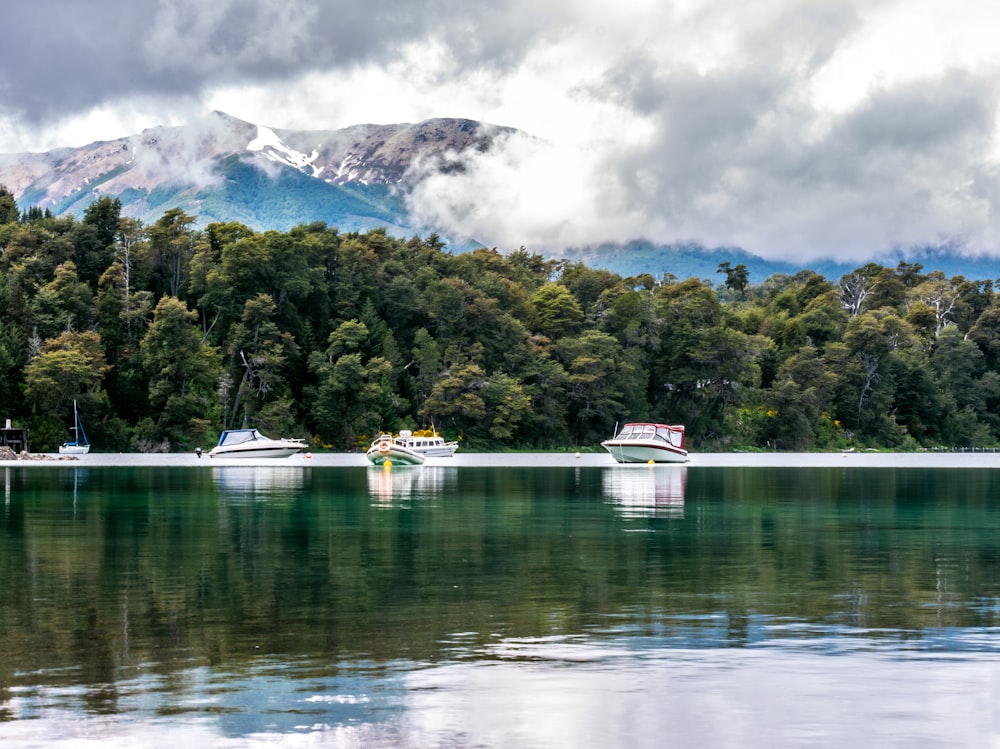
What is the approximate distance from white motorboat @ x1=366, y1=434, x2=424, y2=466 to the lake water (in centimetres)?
6959

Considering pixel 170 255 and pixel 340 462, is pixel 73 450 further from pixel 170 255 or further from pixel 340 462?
pixel 170 255

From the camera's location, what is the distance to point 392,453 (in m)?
119

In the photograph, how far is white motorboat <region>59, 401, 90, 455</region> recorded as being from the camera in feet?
444

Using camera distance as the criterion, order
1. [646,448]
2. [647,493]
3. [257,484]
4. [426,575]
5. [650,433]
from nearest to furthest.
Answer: [426,575] → [647,493] → [257,484] → [646,448] → [650,433]

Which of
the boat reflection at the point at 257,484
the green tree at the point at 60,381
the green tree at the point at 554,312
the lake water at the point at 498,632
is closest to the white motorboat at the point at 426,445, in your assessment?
the boat reflection at the point at 257,484

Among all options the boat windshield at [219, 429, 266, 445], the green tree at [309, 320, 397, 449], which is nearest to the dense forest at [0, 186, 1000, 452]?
the green tree at [309, 320, 397, 449]

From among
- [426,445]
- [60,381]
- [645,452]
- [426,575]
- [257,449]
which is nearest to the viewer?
[426,575]

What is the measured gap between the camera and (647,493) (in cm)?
6938

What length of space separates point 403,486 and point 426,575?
1868 inches

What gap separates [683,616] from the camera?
78.4 feet

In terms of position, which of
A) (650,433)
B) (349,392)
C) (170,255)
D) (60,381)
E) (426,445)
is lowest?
(426,445)

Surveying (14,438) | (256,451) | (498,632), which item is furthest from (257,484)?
(14,438)

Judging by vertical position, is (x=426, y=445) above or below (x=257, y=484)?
above

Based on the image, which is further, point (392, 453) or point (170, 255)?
point (170, 255)
